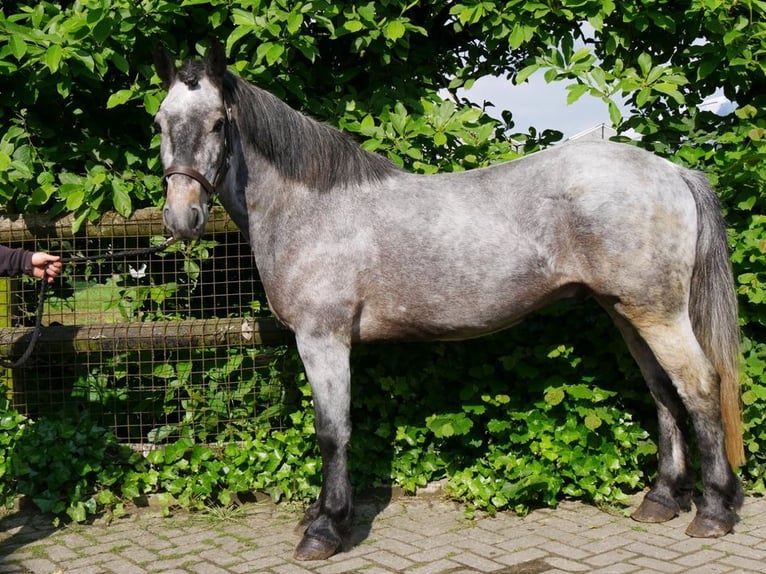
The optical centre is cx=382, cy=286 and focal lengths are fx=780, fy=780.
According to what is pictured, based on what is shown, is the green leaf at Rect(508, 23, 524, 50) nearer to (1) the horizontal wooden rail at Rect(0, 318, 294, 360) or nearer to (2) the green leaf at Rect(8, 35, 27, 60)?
(1) the horizontal wooden rail at Rect(0, 318, 294, 360)

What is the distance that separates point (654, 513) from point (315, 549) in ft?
6.02

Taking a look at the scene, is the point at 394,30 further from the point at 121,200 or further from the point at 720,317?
the point at 720,317

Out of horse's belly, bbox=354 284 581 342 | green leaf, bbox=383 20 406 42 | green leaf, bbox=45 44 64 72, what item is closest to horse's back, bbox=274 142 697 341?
horse's belly, bbox=354 284 581 342

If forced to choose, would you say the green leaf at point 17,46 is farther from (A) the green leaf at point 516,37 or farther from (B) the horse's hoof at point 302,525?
(B) the horse's hoof at point 302,525

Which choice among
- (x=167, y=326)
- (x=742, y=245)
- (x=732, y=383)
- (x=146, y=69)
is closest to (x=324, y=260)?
(x=167, y=326)

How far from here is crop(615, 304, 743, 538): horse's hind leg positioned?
384cm

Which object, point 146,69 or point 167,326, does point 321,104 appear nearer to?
point 146,69

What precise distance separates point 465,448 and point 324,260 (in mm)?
1616

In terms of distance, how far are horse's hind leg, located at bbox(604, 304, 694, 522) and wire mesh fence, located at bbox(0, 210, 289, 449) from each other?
2.08m

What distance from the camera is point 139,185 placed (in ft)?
15.5

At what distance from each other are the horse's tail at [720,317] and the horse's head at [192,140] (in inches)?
93.6

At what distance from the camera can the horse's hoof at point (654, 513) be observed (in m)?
4.18

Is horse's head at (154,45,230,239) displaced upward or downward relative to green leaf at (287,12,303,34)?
downward

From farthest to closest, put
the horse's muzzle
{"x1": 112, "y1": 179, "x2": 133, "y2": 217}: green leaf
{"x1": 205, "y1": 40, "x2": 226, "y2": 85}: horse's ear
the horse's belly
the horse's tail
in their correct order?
{"x1": 112, "y1": 179, "x2": 133, "y2": 217}: green leaf → the horse's tail → the horse's belly → {"x1": 205, "y1": 40, "x2": 226, "y2": 85}: horse's ear → the horse's muzzle
